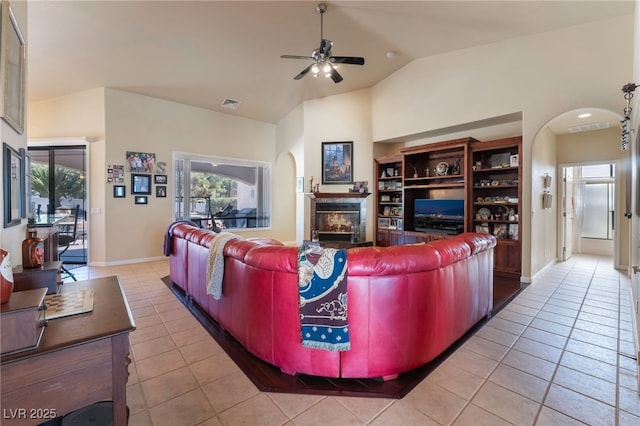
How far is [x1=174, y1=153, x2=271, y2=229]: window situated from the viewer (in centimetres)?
641

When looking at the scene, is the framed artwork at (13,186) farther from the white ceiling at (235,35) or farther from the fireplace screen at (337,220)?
Result: the fireplace screen at (337,220)

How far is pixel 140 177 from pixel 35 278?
4481 mm

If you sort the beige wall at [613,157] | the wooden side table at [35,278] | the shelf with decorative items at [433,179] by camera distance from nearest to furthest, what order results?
the wooden side table at [35,278]
the beige wall at [613,157]
the shelf with decorative items at [433,179]

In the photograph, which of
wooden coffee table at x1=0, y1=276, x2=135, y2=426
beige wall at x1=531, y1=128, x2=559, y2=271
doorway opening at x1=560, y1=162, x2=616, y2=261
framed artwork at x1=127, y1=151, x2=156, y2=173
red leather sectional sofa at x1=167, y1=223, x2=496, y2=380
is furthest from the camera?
doorway opening at x1=560, y1=162, x2=616, y2=261

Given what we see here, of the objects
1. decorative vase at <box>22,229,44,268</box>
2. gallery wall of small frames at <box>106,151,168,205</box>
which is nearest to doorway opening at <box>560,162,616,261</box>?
decorative vase at <box>22,229,44,268</box>

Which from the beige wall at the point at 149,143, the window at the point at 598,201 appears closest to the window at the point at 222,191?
the beige wall at the point at 149,143

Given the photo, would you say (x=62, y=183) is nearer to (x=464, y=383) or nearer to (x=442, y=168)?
(x=464, y=383)

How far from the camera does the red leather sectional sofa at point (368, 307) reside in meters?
1.88

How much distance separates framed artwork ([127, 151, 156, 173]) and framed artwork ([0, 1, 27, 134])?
11.9 feet

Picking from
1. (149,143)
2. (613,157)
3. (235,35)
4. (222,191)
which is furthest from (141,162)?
(613,157)

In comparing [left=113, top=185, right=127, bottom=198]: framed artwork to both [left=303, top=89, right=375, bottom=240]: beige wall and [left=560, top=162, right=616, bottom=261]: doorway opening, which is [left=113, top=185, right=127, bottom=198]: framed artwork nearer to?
[left=303, top=89, right=375, bottom=240]: beige wall

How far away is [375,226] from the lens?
6660 mm

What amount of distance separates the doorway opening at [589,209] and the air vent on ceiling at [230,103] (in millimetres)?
7545

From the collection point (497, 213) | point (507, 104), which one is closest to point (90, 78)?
point (507, 104)
